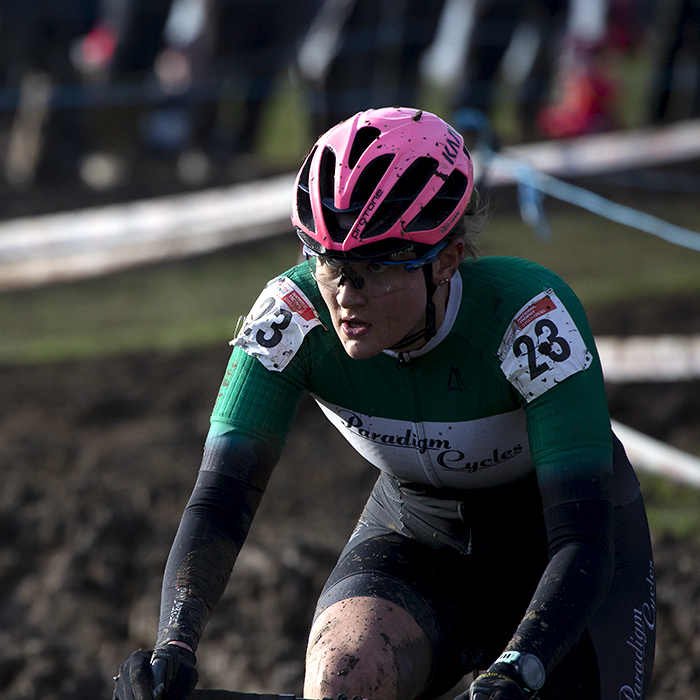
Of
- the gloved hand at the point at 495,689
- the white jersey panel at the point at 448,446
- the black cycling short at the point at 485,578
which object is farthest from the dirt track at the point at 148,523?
the gloved hand at the point at 495,689

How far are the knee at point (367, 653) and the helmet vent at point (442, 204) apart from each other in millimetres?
1033

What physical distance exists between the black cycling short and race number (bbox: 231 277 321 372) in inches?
25.6

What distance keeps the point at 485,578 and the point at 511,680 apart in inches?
31.9

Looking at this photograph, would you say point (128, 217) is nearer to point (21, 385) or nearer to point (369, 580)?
point (21, 385)

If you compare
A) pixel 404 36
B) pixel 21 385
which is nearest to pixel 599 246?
pixel 404 36

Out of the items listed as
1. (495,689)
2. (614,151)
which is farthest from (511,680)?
(614,151)

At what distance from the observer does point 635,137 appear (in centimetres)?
1270

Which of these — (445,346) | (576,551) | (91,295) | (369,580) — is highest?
(445,346)

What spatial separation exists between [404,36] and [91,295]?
5506 millimetres

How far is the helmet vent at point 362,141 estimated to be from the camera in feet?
9.32

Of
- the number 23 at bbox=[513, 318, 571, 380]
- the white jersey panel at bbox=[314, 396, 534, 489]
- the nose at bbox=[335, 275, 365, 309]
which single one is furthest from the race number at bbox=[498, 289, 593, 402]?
the nose at bbox=[335, 275, 365, 309]

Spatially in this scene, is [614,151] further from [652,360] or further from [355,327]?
[355,327]

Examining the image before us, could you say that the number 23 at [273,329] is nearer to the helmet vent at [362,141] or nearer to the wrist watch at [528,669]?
the helmet vent at [362,141]

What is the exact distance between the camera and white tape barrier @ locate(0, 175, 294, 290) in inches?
429
